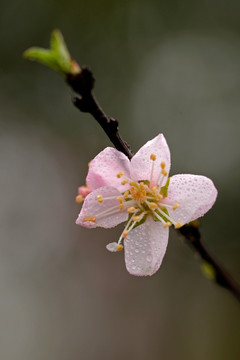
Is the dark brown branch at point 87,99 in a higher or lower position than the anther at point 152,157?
higher

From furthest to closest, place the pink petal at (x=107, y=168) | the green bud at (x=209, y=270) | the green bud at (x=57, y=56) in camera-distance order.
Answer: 1. the green bud at (x=209, y=270)
2. the pink petal at (x=107, y=168)
3. the green bud at (x=57, y=56)

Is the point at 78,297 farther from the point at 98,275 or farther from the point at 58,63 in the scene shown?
the point at 58,63

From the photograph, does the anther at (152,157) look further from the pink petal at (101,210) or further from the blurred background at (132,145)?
the blurred background at (132,145)

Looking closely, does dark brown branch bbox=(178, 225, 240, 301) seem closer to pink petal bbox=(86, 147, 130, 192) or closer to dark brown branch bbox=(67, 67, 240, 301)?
dark brown branch bbox=(67, 67, 240, 301)

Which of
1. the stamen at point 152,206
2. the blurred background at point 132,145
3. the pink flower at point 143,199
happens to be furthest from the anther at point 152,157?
the blurred background at point 132,145

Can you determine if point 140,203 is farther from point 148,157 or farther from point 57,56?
point 57,56

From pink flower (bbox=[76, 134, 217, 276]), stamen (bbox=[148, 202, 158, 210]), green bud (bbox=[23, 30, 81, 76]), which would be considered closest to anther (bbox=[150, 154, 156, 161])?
pink flower (bbox=[76, 134, 217, 276])

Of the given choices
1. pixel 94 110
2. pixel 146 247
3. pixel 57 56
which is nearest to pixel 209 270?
pixel 146 247
